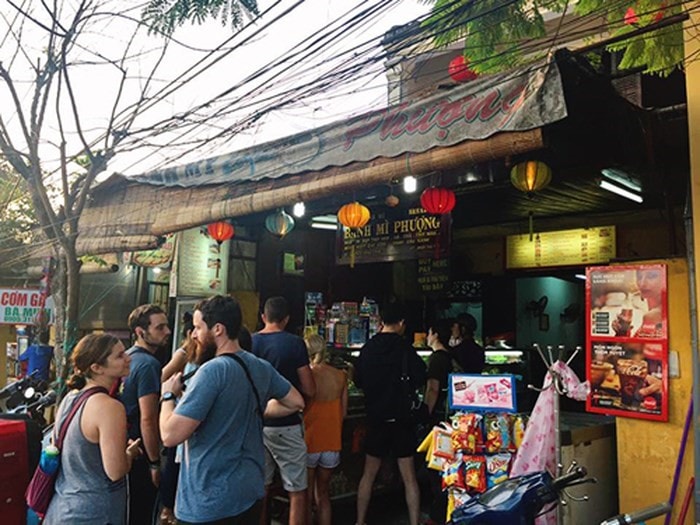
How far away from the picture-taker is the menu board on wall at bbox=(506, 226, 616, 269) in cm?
802

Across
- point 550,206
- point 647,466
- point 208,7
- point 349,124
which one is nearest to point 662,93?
point 550,206

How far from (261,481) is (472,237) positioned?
761 centimetres

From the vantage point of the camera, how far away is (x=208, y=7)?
193 inches

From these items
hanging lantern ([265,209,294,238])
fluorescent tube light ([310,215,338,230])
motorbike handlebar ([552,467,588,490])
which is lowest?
motorbike handlebar ([552,467,588,490])

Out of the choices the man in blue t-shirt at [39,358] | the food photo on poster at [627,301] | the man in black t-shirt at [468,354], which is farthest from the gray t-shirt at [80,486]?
the man in blue t-shirt at [39,358]

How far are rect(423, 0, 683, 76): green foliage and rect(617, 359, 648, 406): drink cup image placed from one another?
2.22 m

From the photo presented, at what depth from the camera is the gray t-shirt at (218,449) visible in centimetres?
272

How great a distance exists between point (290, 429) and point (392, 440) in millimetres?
1094

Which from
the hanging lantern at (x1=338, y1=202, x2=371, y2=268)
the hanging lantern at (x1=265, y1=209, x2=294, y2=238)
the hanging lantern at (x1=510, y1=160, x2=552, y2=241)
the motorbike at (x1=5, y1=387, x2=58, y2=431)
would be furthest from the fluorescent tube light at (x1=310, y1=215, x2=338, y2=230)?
the motorbike at (x1=5, y1=387, x2=58, y2=431)

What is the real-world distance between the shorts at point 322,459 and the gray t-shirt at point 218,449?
6.80 ft

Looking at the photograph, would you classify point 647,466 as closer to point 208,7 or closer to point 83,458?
point 83,458

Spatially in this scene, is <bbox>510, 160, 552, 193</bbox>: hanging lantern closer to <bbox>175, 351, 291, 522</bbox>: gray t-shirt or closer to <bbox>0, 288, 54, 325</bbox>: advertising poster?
<bbox>175, 351, 291, 522</bbox>: gray t-shirt

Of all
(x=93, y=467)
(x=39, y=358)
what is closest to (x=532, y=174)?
(x=93, y=467)

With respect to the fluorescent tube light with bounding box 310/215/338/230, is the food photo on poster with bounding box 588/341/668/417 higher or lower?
lower
